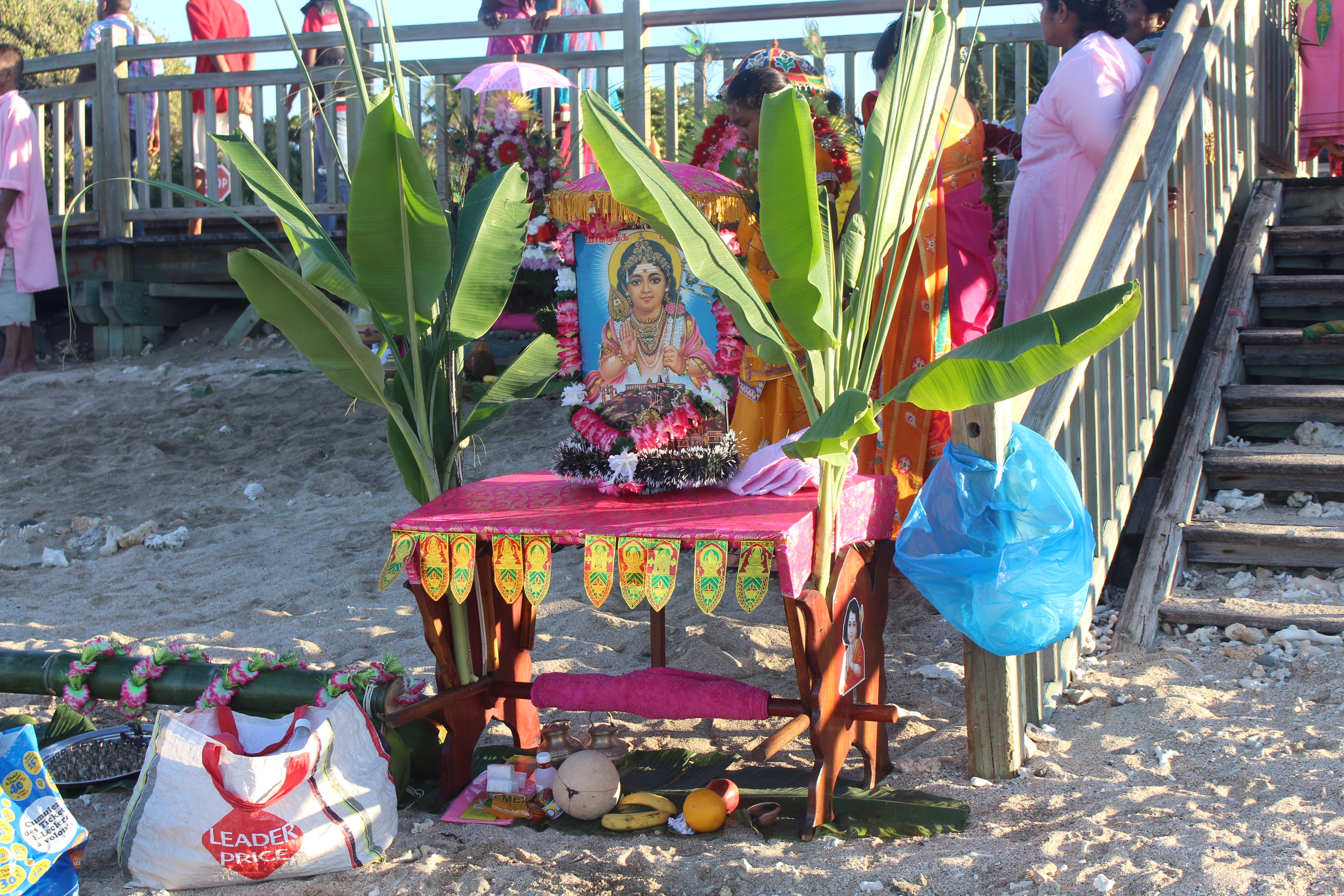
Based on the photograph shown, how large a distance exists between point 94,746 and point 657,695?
1.70 m

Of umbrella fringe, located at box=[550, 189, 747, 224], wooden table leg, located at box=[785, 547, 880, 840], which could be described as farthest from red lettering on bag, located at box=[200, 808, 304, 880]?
umbrella fringe, located at box=[550, 189, 747, 224]

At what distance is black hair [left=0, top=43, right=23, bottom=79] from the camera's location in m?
7.92

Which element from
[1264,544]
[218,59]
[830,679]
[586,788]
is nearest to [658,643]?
[586,788]

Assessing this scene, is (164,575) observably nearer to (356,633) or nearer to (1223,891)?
(356,633)

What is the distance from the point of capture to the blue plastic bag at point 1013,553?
2637 millimetres

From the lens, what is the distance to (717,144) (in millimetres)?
4301

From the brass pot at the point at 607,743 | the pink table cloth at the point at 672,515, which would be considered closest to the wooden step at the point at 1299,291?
the pink table cloth at the point at 672,515

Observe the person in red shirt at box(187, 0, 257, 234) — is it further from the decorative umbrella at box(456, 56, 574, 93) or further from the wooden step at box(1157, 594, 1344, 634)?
the wooden step at box(1157, 594, 1344, 634)

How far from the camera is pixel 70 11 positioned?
1648 cm

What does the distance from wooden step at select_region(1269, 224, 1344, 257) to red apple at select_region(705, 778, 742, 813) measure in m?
4.07

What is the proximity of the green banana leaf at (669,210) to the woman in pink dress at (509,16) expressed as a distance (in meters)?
5.01

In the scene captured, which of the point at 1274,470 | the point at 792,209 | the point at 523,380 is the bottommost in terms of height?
the point at 1274,470

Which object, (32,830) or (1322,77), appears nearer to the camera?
(32,830)

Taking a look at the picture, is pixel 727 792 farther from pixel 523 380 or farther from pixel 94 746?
pixel 94 746
